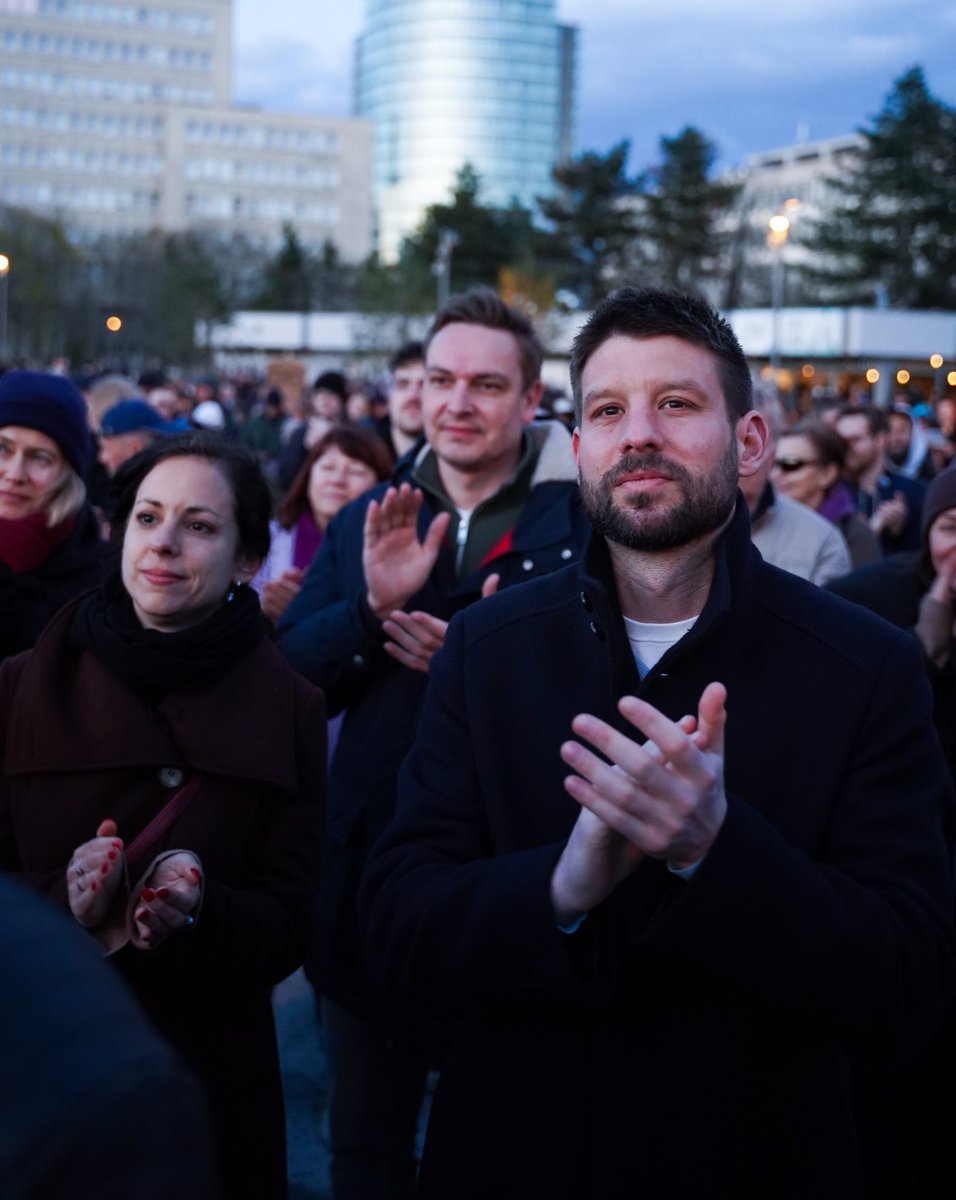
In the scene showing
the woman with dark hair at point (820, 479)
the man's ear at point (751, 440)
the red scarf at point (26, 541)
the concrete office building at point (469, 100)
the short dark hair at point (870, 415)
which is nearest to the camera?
the man's ear at point (751, 440)

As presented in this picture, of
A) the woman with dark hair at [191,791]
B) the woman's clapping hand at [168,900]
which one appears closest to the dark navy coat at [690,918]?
the woman's clapping hand at [168,900]

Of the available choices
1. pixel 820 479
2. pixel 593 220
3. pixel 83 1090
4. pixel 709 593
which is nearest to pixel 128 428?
pixel 820 479

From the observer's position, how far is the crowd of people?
199cm

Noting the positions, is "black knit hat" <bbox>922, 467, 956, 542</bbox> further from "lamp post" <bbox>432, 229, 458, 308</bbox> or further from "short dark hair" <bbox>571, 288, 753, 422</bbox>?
"lamp post" <bbox>432, 229, 458, 308</bbox>

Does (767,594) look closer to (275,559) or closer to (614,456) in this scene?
(614,456)

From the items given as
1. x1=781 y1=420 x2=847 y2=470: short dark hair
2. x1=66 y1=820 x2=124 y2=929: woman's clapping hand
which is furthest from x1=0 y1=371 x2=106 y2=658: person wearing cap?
x1=781 y1=420 x2=847 y2=470: short dark hair

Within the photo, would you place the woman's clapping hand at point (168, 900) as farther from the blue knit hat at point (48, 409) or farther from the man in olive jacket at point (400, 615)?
the blue knit hat at point (48, 409)

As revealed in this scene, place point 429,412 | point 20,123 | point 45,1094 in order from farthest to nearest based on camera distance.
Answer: point 20,123 → point 429,412 → point 45,1094

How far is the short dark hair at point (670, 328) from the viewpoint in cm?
239

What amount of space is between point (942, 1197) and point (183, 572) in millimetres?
2268

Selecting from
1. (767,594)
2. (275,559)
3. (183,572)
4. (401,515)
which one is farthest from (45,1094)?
(275,559)

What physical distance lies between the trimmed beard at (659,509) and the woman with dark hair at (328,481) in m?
3.63

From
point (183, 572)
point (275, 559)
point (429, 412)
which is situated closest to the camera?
point (183, 572)

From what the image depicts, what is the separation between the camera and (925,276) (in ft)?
207
